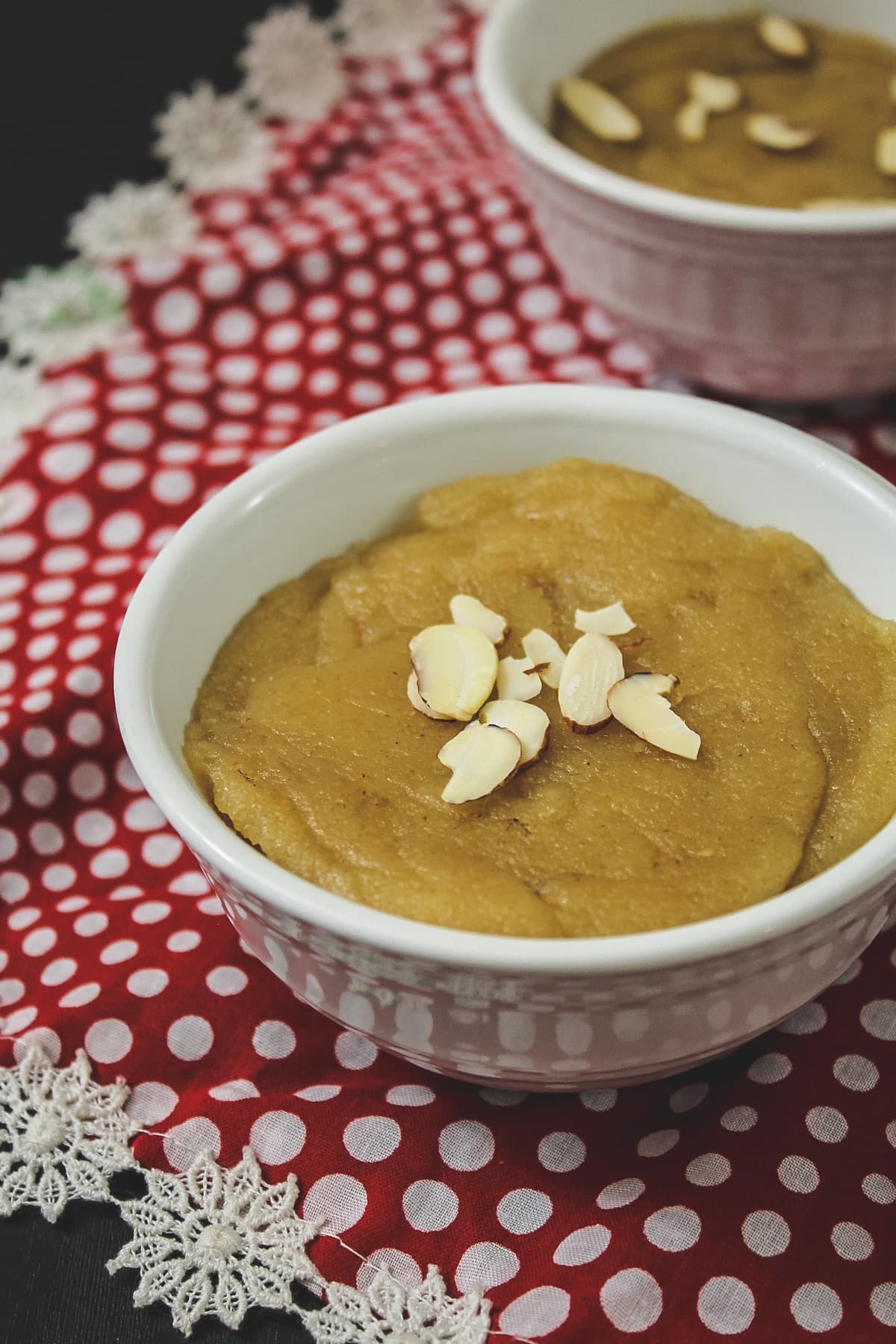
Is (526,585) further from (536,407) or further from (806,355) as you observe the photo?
(806,355)

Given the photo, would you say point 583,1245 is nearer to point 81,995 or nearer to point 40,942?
point 81,995

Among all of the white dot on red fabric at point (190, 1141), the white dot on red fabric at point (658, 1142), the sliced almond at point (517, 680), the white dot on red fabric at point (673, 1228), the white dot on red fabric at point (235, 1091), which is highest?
the sliced almond at point (517, 680)

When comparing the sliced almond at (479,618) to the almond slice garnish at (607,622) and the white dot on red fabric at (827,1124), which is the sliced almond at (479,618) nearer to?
the almond slice garnish at (607,622)

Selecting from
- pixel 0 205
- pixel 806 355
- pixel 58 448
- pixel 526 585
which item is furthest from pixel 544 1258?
pixel 0 205

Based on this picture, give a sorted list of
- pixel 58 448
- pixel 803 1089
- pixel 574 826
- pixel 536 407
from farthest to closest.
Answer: pixel 58 448 → pixel 536 407 → pixel 803 1089 → pixel 574 826

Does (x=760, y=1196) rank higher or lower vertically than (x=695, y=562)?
lower

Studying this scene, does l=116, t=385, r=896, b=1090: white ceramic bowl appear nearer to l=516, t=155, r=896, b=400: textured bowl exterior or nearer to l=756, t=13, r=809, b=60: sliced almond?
l=516, t=155, r=896, b=400: textured bowl exterior

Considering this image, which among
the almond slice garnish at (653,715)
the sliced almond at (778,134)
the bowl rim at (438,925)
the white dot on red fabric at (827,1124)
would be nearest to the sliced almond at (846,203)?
the sliced almond at (778,134)
